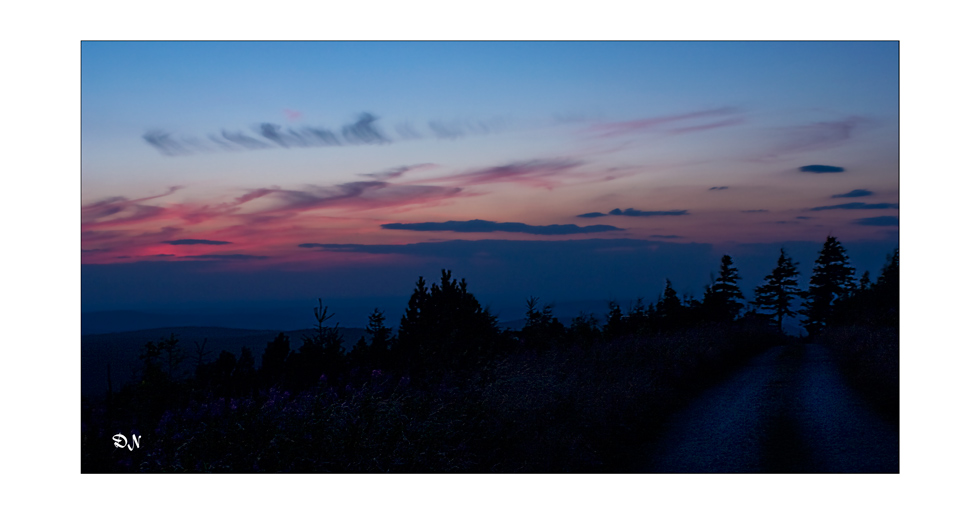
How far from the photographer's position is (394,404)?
8062mm

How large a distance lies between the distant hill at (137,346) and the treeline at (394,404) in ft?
0.25

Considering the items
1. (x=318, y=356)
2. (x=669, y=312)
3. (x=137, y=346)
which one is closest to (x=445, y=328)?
(x=318, y=356)

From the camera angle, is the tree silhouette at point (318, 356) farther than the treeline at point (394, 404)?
Yes

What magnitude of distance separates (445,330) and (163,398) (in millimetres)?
4542

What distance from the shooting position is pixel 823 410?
10.1 m

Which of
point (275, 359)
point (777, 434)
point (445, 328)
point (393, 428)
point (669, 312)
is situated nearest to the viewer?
point (393, 428)

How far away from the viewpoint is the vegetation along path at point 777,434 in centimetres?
786

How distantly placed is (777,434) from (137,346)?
29.7ft

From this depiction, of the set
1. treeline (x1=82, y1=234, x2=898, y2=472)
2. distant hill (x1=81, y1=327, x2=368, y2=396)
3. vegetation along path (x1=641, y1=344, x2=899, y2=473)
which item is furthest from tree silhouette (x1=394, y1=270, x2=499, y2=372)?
vegetation along path (x1=641, y1=344, x2=899, y2=473)

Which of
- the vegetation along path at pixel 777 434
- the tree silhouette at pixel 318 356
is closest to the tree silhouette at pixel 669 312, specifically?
the vegetation along path at pixel 777 434

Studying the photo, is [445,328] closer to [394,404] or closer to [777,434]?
[394,404]

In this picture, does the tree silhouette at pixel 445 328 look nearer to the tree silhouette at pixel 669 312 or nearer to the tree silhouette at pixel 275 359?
the tree silhouette at pixel 275 359
